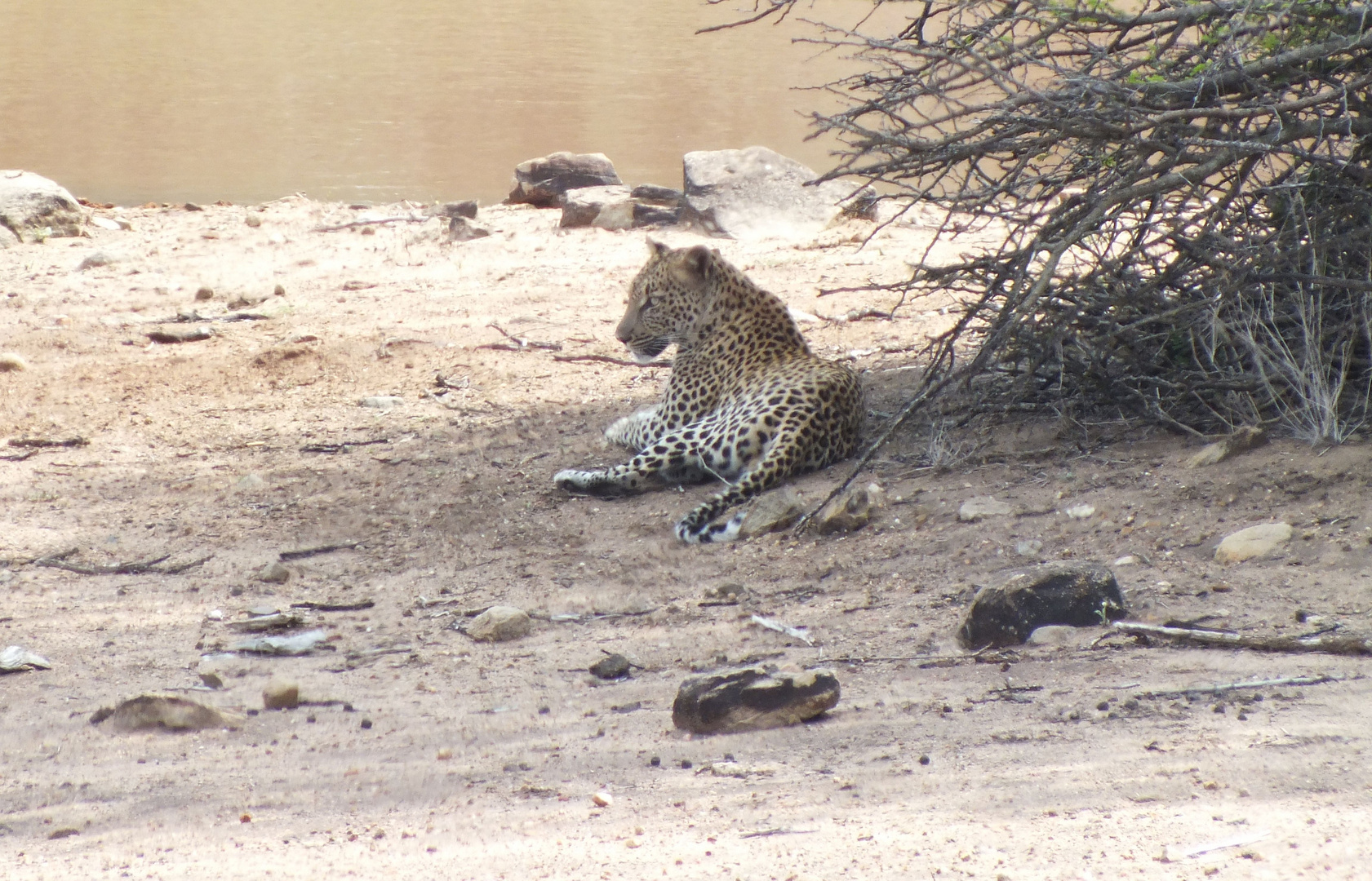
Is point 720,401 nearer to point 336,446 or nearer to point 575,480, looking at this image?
point 575,480

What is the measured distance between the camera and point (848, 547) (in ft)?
17.1

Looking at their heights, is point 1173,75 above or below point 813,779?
above

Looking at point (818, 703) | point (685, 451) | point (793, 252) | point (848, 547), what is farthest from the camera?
point (793, 252)

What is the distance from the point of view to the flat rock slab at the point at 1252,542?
14.5 feet

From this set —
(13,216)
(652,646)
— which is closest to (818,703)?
(652,646)

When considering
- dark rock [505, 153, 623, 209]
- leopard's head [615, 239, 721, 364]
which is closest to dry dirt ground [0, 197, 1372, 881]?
leopard's head [615, 239, 721, 364]

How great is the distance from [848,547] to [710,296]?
2.40 meters

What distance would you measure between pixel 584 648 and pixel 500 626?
1.09 ft

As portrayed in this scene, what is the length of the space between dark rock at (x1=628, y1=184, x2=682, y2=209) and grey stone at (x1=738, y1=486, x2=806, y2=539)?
28.6 ft

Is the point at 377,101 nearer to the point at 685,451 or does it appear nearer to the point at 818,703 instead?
the point at 685,451

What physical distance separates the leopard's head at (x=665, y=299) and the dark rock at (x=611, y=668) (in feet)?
11.3

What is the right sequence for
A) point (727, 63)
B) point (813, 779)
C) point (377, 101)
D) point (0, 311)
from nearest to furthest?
point (813, 779) → point (0, 311) → point (377, 101) → point (727, 63)

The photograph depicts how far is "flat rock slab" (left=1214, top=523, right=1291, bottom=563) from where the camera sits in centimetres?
443

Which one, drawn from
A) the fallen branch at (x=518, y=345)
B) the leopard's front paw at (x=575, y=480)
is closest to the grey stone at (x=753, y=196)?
the fallen branch at (x=518, y=345)
